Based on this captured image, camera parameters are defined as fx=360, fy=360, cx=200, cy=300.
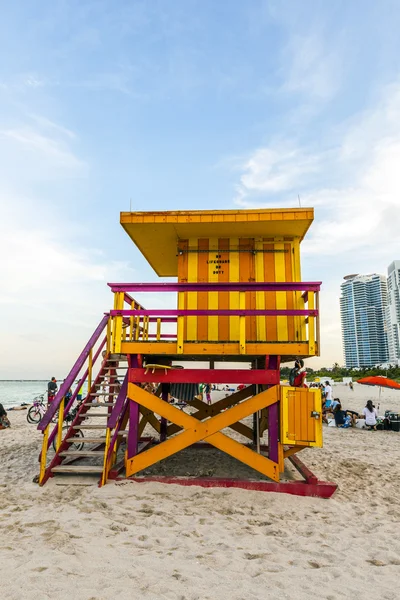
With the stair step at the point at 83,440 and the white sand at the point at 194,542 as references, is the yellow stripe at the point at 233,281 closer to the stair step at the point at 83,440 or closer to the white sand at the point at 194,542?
the white sand at the point at 194,542

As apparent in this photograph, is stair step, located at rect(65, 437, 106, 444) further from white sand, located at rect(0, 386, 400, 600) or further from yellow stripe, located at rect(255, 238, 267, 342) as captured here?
yellow stripe, located at rect(255, 238, 267, 342)

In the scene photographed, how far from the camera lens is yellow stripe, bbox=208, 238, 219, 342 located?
290 inches

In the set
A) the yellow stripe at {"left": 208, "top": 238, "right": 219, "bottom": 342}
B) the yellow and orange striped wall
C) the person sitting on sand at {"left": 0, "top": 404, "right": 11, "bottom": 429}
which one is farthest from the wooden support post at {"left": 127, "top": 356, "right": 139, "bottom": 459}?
the person sitting on sand at {"left": 0, "top": 404, "right": 11, "bottom": 429}

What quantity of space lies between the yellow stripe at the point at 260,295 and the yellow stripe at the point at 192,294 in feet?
4.19

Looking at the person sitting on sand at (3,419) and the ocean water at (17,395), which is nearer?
the person sitting on sand at (3,419)

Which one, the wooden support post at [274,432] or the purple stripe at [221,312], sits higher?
the purple stripe at [221,312]

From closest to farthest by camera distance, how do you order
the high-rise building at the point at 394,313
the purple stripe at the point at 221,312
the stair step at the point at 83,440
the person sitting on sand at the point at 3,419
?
1. the purple stripe at the point at 221,312
2. the stair step at the point at 83,440
3. the person sitting on sand at the point at 3,419
4. the high-rise building at the point at 394,313

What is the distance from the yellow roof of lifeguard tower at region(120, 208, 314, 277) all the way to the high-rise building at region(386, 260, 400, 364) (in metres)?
116

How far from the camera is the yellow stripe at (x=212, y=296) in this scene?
738cm

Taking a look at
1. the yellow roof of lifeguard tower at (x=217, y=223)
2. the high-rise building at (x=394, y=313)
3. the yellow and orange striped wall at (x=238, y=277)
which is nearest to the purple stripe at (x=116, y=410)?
the yellow and orange striped wall at (x=238, y=277)

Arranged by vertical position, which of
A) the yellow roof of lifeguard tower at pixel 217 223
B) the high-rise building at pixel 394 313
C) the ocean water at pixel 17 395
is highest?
the high-rise building at pixel 394 313

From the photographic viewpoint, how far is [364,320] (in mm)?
124312

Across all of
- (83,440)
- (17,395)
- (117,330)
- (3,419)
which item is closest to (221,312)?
(117,330)

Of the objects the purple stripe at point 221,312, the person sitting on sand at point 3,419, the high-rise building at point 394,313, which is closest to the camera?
the purple stripe at point 221,312
